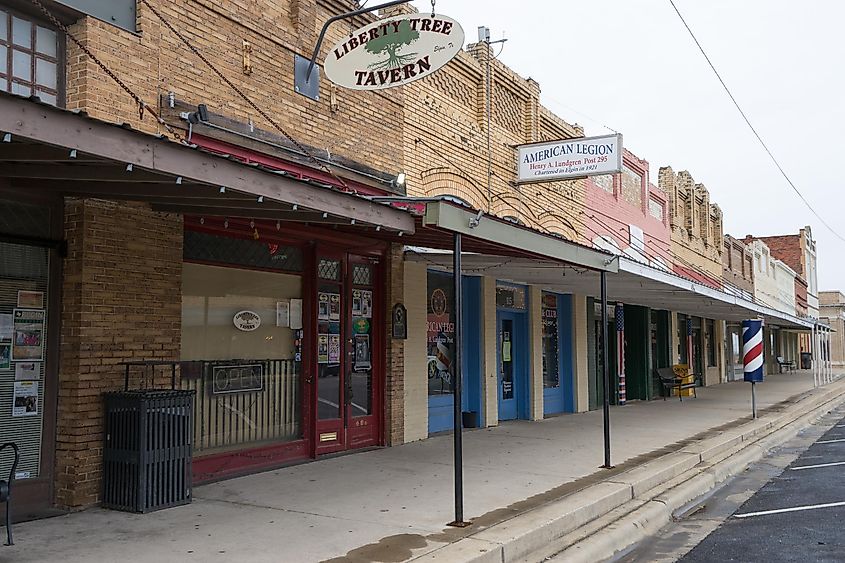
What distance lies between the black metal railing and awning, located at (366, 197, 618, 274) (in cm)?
233

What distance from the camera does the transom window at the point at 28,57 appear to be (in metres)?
6.89

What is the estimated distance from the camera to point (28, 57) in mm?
7090

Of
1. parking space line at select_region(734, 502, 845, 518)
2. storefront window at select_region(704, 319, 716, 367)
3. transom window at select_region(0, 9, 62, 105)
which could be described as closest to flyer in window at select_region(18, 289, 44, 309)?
transom window at select_region(0, 9, 62, 105)

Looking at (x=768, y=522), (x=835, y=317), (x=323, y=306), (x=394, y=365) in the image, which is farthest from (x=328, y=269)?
(x=835, y=317)

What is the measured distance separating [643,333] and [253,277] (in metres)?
15.3

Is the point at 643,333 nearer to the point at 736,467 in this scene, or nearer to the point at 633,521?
the point at 736,467

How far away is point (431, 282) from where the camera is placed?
13.0 m

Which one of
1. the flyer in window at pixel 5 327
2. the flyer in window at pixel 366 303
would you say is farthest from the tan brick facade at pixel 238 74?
the flyer in window at pixel 5 327

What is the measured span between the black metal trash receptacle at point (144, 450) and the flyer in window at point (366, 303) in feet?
13.4

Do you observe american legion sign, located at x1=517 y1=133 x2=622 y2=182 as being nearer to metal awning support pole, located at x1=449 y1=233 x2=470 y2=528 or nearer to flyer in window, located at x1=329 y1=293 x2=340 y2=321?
flyer in window, located at x1=329 y1=293 x2=340 y2=321

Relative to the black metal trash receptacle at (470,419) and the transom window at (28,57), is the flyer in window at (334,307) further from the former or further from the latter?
the transom window at (28,57)

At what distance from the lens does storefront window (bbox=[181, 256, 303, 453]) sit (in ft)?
28.1

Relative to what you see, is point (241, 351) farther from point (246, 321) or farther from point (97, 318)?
point (97, 318)

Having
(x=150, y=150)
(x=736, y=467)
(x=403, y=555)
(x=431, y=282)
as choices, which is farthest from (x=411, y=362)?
(x=150, y=150)
